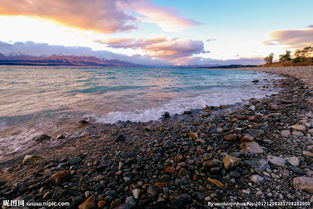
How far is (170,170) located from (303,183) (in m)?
2.10

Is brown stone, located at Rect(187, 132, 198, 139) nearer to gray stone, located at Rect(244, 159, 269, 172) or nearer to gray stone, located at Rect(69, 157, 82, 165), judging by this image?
gray stone, located at Rect(244, 159, 269, 172)

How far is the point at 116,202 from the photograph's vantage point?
2107 millimetres

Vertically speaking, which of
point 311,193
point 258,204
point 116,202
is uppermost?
point 311,193

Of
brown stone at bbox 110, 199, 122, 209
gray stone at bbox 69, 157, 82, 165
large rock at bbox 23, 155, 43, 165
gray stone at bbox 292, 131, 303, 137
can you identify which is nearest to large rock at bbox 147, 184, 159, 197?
brown stone at bbox 110, 199, 122, 209

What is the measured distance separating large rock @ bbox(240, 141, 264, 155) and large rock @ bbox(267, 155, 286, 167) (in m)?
0.22

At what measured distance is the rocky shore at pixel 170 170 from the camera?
2.11 meters

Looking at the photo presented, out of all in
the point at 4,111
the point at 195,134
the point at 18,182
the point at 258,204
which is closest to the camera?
the point at 258,204

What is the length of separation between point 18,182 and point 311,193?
512 cm

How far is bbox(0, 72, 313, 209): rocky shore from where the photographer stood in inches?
83.0

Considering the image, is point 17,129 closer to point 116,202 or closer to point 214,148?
point 116,202

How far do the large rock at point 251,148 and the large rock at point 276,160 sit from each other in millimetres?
224

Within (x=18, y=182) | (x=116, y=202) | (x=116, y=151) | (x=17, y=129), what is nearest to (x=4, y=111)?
(x=17, y=129)

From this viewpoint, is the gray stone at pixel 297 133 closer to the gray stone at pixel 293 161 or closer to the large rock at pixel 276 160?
the gray stone at pixel 293 161

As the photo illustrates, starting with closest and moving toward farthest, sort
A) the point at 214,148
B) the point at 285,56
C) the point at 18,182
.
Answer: the point at 18,182 → the point at 214,148 → the point at 285,56
